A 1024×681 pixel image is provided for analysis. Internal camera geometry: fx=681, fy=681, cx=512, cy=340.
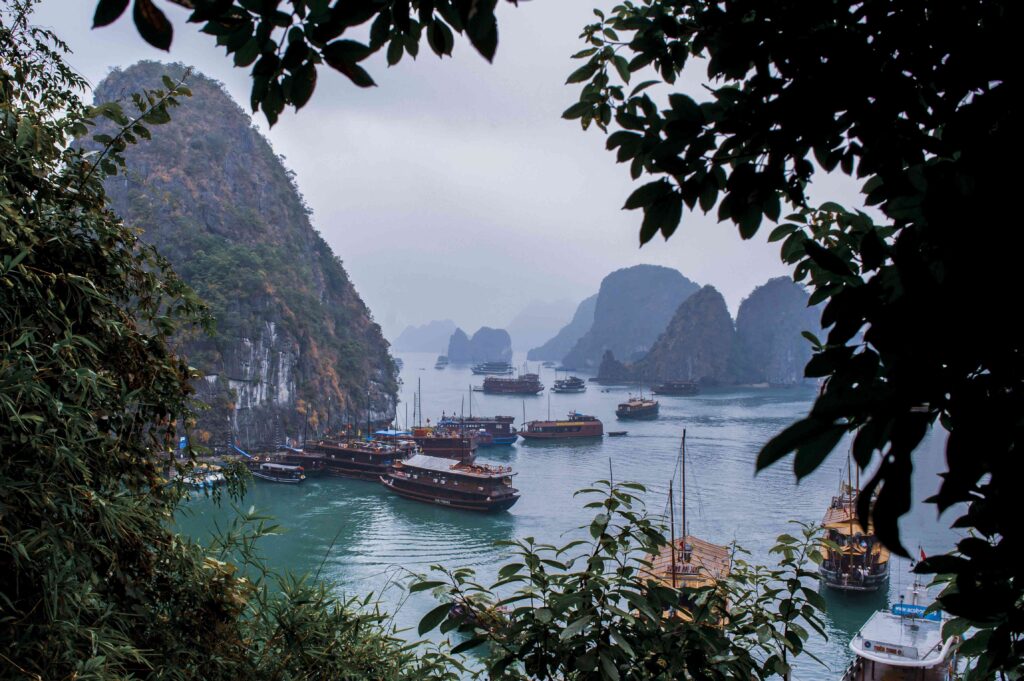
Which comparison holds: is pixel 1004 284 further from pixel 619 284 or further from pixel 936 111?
pixel 619 284

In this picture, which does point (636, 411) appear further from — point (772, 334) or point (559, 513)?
point (772, 334)

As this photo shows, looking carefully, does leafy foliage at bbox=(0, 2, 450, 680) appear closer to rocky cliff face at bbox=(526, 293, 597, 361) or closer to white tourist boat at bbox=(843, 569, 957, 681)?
white tourist boat at bbox=(843, 569, 957, 681)

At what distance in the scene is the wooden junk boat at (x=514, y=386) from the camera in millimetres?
42438

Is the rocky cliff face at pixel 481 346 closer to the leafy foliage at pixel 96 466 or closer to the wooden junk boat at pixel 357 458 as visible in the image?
the wooden junk boat at pixel 357 458

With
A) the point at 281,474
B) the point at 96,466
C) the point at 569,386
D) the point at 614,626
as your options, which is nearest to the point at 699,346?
the point at 569,386

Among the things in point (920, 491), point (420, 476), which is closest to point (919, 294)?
point (420, 476)

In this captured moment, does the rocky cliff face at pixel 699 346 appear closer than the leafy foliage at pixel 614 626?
No

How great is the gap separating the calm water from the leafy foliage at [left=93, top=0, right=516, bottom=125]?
19.8 ft

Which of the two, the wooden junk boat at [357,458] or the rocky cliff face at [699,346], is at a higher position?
the rocky cliff face at [699,346]

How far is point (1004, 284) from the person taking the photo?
423mm

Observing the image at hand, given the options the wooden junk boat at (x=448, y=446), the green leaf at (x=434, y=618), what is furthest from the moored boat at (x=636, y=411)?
the green leaf at (x=434, y=618)

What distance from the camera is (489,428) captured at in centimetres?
2661

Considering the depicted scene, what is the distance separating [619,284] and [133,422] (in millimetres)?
72032

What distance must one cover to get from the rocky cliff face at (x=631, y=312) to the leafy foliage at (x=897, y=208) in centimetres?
6573
